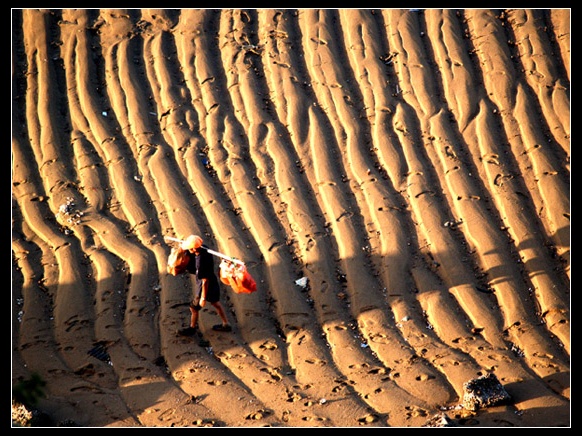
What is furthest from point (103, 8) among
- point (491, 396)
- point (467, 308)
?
point (491, 396)

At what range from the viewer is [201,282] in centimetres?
556

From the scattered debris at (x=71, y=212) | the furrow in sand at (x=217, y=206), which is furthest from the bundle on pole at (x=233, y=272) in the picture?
the scattered debris at (x=71, y=212)

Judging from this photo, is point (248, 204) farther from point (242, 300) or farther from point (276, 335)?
point (276, 335)

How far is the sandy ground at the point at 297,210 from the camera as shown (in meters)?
5.01

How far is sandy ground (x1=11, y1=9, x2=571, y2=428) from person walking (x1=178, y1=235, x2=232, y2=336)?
13cm

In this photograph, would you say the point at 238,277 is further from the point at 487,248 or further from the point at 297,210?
the point at 487,248

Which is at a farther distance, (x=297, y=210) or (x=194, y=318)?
(x=297, y=210)

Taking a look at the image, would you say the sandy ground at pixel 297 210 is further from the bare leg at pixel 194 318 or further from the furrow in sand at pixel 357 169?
the bare leg at pixel 194 318

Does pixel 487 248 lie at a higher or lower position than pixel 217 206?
lower

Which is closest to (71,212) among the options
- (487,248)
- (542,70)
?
(487,248)

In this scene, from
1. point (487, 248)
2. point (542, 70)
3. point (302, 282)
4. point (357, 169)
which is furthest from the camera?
point (542, 70)

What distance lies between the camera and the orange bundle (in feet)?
18.0

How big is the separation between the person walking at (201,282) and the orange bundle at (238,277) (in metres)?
0.14

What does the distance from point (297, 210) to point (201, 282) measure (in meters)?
1.60
